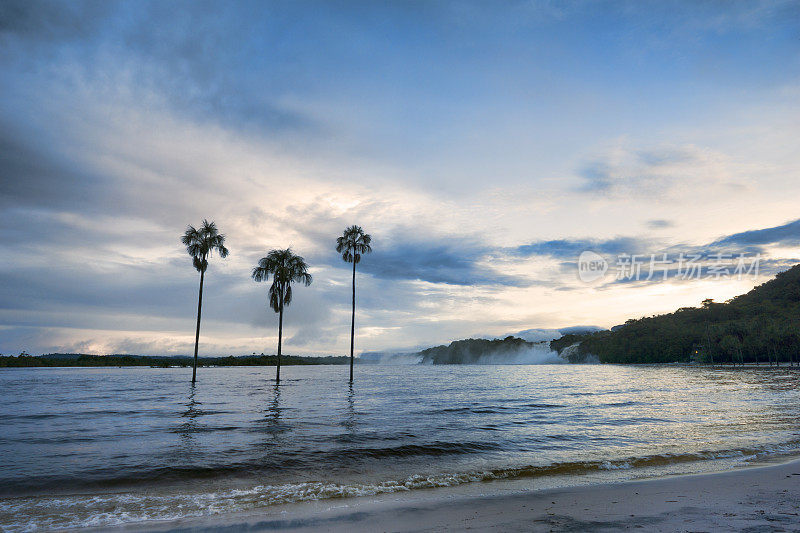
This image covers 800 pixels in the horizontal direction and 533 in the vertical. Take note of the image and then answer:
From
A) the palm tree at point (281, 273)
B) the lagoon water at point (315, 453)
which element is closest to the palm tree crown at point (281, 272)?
the palm tree at point (281, 273)

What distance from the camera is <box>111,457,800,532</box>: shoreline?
6660 millimetres

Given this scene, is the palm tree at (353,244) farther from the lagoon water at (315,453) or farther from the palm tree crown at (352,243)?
the lagoon water at (315,453)

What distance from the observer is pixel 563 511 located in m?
7.57

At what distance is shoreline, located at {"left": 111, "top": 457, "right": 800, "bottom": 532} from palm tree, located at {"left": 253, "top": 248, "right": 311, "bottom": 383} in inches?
2015

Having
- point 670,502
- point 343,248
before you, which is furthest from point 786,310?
point 670,502

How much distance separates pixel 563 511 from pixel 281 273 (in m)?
55.4

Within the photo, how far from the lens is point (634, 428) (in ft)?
63.0

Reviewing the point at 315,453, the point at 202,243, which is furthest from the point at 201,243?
the point at 315,453

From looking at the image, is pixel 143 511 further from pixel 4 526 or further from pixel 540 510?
pixel 540 510

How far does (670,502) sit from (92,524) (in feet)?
36.9

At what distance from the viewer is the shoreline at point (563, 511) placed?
6660 mm

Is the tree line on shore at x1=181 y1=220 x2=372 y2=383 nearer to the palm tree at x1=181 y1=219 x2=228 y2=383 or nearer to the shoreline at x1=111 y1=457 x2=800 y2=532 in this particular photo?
the palm tree at x1=181 y1=219 x2=228 y2=383

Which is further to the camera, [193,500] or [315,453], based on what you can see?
[315,453]

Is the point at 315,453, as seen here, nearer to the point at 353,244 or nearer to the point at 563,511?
the point at 563,511
